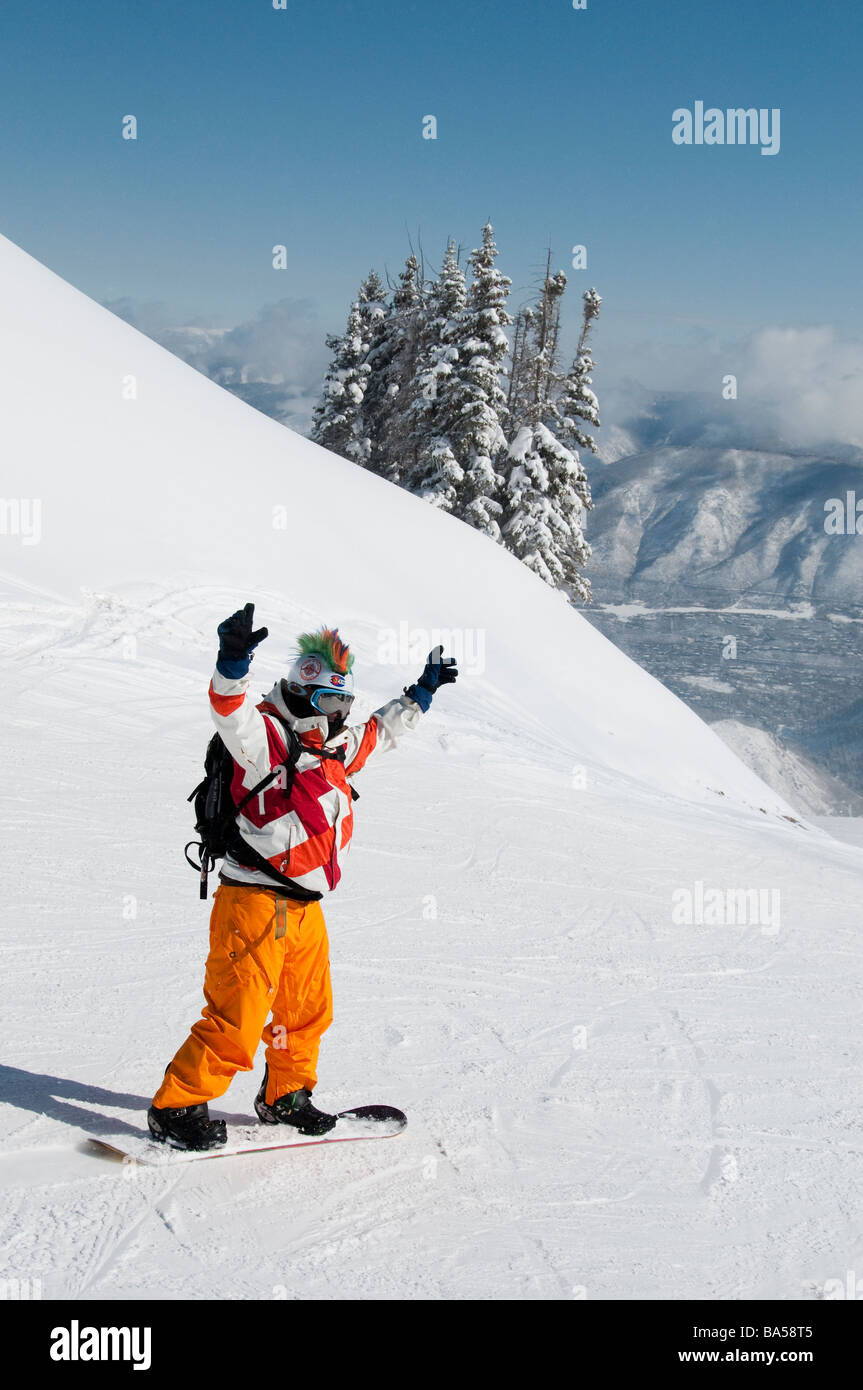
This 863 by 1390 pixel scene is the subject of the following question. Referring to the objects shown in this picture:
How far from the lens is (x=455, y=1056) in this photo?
4375mm

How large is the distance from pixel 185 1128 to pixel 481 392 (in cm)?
2651

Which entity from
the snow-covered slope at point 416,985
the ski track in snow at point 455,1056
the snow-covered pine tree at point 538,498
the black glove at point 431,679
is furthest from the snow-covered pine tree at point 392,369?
the black glove at point 431,679

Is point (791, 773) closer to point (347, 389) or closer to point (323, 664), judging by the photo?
point (347, 389)

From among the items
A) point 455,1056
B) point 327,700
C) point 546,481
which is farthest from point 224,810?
point 546,481

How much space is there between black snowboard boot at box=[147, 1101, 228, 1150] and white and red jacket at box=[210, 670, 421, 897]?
72 centimetres

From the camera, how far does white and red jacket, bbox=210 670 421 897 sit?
3109 mm

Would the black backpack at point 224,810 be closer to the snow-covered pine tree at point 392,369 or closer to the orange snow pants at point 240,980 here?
the orange snow pants at point 240,980

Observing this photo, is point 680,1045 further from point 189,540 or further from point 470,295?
point 470,295

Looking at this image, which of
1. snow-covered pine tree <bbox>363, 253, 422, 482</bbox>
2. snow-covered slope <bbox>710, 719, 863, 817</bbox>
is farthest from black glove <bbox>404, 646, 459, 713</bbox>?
snow-covered slope <bbox>710, 719, 863, 817</bbox>

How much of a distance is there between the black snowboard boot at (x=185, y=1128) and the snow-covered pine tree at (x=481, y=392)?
82.1 ft

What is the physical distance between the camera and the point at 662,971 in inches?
231

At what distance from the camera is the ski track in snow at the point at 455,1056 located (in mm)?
2963

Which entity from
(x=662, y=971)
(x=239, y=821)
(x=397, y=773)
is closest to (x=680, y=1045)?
(x=662, y=971)

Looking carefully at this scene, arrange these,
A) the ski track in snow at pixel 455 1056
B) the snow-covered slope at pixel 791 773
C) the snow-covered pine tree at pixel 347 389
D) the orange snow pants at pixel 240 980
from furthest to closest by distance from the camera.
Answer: the snow-covered slope at pixel 791 773
the snow-covered pine tree at pixel 347 389
the orange snow pants at pixel 240 980
the ski track in snow at pixel 455 1056
